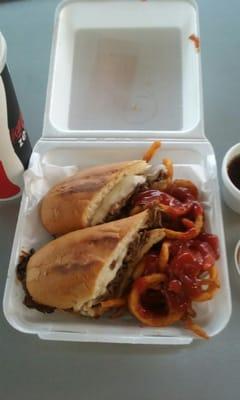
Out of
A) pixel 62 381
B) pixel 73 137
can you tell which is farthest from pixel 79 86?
pixel 62 381

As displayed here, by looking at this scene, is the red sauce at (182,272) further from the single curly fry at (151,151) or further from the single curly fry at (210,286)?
the single curly fry at (151,151)

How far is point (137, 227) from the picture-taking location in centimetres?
73

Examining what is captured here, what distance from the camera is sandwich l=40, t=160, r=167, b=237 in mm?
768

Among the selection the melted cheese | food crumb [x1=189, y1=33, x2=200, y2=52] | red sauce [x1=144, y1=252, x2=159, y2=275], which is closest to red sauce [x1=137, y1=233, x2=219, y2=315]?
red sauce [x1=144, y1=252, x2=159, y2=275]

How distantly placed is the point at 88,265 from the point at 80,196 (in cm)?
13

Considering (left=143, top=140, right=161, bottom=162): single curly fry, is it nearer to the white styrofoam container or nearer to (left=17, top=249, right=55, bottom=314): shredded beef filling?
Answer: the white styrofoam container

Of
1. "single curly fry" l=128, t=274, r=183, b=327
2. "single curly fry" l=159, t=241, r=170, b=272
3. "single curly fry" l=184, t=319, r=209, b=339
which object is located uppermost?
"single curly fry" l=159, t=241, r=170, b=272

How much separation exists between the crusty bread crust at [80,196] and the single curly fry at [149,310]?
13 cm

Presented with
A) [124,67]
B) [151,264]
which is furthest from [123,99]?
[151,264]

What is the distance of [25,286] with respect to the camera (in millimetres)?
749

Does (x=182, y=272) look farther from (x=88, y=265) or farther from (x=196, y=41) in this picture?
(x=196, y=41)

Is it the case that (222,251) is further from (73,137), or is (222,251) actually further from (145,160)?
(73,137)

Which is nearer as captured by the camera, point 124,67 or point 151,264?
point 151,264

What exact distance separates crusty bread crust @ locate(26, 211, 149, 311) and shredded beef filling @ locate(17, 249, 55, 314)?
0.03 feet
